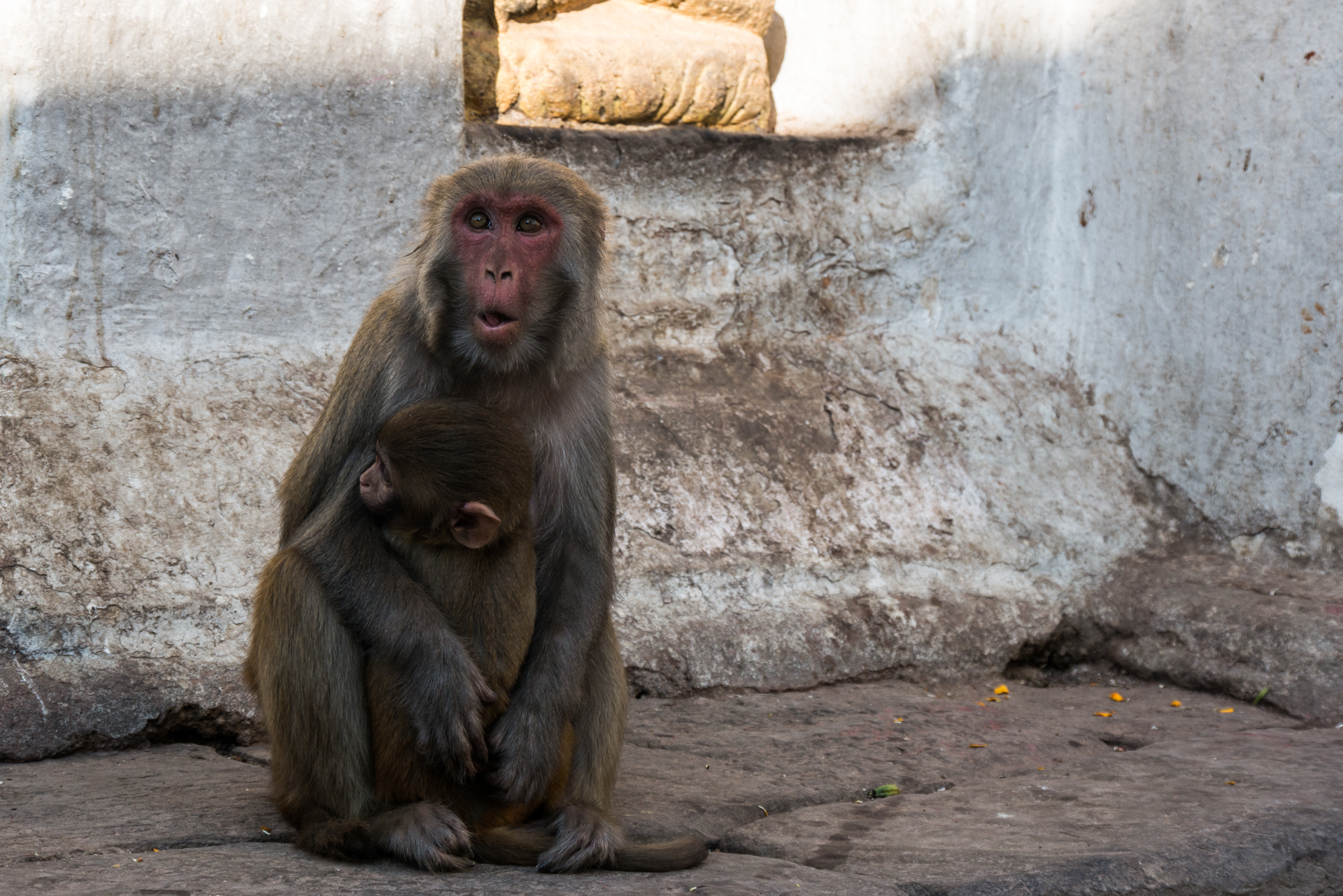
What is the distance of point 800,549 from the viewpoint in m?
4.41

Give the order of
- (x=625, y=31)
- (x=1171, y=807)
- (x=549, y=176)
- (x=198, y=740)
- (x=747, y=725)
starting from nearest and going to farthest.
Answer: (x=549, y=176)
(x=1171, y=807)
(x=198, y=740)
(x=747, y=725)
(x=625, y=31)

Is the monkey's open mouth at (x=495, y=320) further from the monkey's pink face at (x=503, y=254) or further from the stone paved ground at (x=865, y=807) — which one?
the stone paved ground at (x=865, y=807)

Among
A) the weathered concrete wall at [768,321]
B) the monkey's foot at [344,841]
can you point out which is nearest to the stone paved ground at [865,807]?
the monkey's foot at [344,841]

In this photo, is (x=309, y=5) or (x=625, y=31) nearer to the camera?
(x=309, y=5)

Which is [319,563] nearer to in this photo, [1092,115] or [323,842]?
[323,842]

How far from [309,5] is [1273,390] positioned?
11.1 ft

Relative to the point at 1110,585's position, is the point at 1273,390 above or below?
above

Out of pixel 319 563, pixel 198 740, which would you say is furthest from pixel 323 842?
pixel 198 740

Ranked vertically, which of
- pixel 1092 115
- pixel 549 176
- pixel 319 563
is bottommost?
pixel 319 563

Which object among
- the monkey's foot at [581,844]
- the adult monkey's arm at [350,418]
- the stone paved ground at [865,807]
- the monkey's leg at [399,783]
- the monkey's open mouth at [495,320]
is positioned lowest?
the stone paved ground at [865,807]

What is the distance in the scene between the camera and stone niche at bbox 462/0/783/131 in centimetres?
525

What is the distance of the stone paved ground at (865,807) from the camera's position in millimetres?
2486

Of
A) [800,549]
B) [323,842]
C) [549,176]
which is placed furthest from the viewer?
[800,549]

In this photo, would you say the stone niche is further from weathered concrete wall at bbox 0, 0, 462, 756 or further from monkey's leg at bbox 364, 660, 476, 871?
monkey's leg at bbox 364, 660, 476, 871
